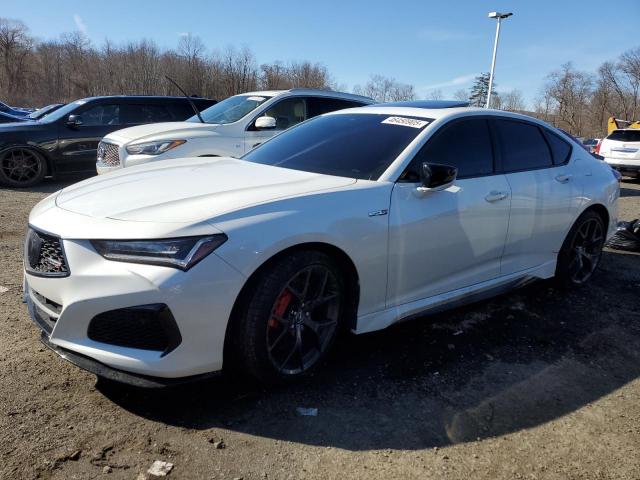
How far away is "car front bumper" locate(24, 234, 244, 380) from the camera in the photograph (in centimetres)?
222

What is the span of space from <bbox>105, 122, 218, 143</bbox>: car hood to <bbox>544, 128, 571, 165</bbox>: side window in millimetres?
4603

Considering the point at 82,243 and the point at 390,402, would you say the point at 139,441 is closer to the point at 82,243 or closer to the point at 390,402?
the point at 82,243

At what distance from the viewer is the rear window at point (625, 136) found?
1477 centimetres

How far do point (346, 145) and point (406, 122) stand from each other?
458mm

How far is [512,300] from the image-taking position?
4422 mm

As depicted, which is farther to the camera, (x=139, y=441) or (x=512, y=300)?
(x=512, y=300)

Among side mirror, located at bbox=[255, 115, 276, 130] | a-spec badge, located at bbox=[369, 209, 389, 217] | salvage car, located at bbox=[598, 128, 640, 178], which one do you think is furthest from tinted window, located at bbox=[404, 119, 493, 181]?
salvage car, located at bbox=[598, 128, 640, 178]

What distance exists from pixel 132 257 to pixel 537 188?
308 centimetres

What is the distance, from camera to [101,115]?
9734mm

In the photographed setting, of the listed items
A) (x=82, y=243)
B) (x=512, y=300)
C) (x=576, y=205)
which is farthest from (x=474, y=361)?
(x=82, y=243)

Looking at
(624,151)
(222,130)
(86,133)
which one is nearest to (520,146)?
(222,130)

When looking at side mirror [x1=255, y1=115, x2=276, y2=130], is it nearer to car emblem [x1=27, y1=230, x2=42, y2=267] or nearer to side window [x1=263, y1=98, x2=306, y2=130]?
side window [x1=263, y1=98, x2=306, y2=130]

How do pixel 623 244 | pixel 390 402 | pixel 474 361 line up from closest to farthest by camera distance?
pixel 390 402 < pixel 474 361 < pixel 623 244

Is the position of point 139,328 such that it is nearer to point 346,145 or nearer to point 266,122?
point 346,145
